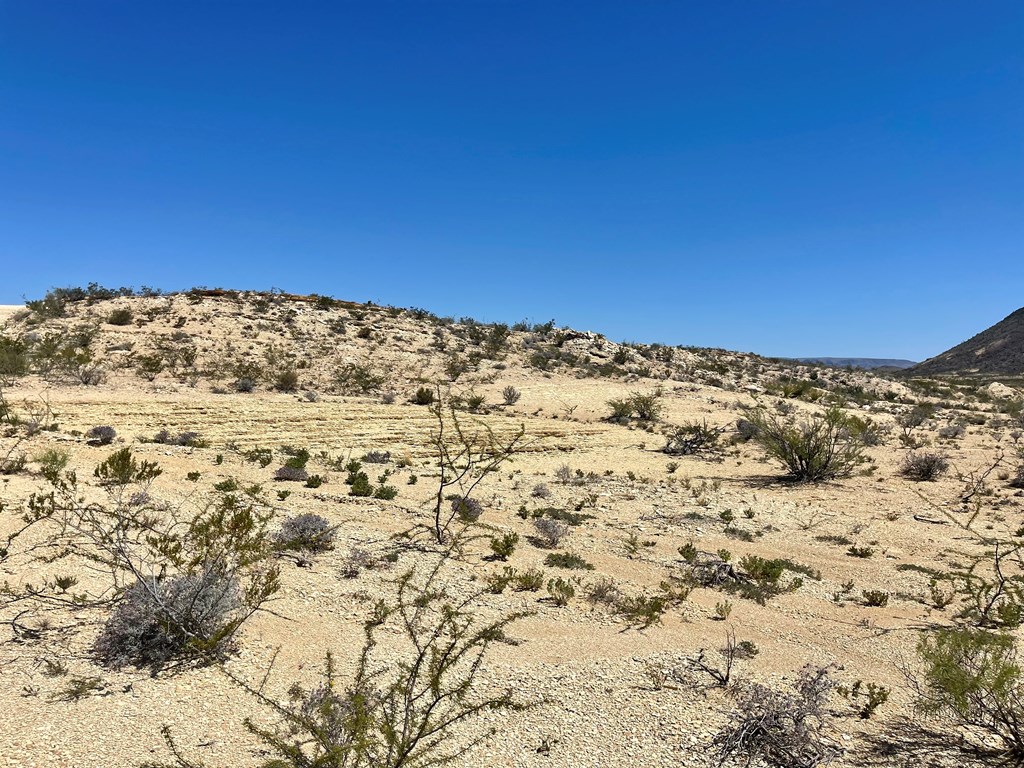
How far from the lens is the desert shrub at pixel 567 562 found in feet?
26.8

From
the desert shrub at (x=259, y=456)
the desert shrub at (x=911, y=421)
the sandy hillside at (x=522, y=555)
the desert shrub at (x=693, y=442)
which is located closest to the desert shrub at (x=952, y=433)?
the sandy hillside at (x=522, y=555)

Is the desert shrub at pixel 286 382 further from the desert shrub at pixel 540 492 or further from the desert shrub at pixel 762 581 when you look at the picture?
the desert shrub at pixel 762 581

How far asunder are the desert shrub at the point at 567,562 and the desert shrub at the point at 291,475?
5670 mm

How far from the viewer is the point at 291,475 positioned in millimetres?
11547

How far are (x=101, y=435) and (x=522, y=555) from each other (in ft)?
34.6

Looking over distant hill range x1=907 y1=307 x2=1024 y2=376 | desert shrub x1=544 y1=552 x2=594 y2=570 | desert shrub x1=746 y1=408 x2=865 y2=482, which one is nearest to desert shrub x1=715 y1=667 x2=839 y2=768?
desert shrub x1=544 y1=552 x2=594 y2=570

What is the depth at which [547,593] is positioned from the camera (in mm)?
7195

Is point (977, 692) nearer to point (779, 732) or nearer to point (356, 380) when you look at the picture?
point (779, 732)

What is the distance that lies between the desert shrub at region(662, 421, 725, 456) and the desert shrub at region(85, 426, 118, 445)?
573 inches

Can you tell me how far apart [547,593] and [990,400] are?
1499 inches

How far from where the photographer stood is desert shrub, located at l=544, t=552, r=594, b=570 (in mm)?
8172

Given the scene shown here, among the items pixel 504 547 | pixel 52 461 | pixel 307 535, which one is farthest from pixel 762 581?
pixel 52 461

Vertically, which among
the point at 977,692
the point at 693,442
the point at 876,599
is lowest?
the point at 876,599

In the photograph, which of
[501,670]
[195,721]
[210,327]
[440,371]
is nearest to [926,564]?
[501,670]
